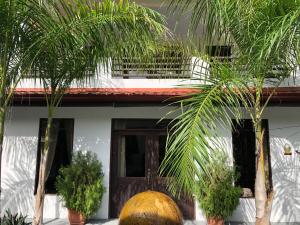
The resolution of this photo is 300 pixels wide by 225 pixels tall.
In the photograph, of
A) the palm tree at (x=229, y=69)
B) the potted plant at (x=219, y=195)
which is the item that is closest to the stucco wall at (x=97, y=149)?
the potted plant at (x=219, y=195)

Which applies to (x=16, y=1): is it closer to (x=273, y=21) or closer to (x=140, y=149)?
(x=273, y=21)

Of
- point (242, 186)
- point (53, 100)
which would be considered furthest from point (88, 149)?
point (242, 186)

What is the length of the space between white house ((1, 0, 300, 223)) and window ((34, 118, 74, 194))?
1.1 inches

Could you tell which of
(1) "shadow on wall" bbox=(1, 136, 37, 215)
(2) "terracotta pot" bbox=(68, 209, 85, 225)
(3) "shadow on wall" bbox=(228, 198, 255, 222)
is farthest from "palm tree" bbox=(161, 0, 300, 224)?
(1) "shadow on wall" bbox=(1, 136, 37, 215)

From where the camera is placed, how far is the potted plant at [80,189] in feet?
31.0

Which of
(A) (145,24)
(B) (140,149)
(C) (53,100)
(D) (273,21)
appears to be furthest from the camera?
(B) (140,149)

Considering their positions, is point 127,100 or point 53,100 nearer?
point 53,100

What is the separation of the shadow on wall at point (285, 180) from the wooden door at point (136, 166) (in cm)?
235

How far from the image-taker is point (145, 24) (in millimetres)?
5980

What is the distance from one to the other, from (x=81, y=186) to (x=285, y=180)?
5.48 metres

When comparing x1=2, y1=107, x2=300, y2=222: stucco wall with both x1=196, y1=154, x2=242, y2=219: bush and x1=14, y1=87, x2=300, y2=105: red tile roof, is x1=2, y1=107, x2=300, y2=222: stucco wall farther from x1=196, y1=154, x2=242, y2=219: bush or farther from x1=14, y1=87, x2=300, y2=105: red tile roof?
x1=196, y1=154, x2=242, y2=219: bush

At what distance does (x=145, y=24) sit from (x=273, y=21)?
6.80 feet

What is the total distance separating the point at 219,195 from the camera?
919cm

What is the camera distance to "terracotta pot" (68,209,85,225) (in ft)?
31.1
